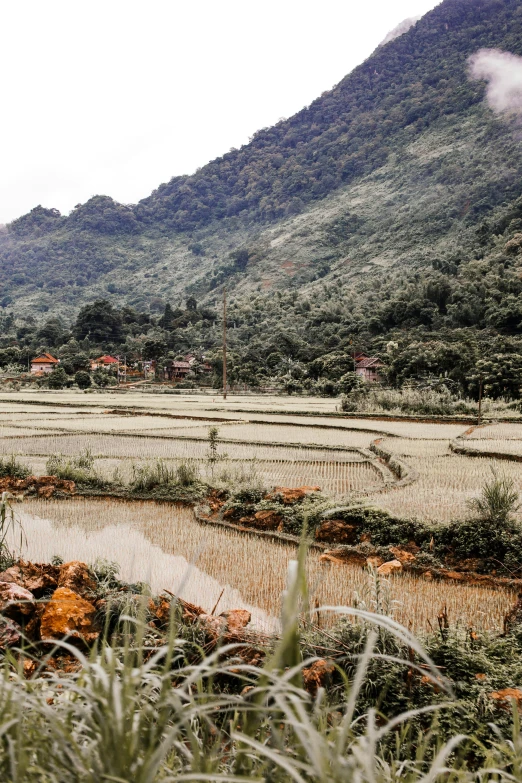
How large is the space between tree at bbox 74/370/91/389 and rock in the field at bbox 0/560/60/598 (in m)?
49.9

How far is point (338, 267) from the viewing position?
119 meters

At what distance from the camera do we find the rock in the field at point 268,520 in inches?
285

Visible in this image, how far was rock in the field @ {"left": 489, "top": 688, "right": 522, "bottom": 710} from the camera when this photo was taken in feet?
9.45

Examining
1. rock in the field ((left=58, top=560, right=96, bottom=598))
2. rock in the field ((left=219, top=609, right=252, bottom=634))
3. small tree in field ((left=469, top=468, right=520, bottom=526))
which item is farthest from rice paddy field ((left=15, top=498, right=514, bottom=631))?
small tree in field ((left=469, top=468, right=520, bottom=526))

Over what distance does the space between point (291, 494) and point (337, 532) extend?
1178 mm

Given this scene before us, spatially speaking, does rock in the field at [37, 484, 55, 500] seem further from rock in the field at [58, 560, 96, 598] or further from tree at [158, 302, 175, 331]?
tree at [158, 302, 175, 331]

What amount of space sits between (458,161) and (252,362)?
115 meters

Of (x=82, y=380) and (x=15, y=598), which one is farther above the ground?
(x=15, y=598)

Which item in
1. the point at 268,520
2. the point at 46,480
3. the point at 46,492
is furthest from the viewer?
the point at 46,480

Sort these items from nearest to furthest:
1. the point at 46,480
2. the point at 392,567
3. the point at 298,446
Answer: the point at 392,567 → the point at 46,480 → the point at 298,446

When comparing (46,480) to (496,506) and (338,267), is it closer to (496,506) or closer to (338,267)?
(496,506)

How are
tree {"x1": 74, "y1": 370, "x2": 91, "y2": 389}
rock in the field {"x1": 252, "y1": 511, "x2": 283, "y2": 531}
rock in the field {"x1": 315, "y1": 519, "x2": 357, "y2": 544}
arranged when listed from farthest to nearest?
tree {"x1": 74, "y1": 370, "x2": 91, "y2": 389} < rock in the field {"x1": 252, "y1": 511, "x2": 283, "y2": 531} < rock in the field {"x1": 315, "y1": 519, "x2": 357, "y2": 544}

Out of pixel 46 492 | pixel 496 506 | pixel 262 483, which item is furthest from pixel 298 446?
pixel 496 506

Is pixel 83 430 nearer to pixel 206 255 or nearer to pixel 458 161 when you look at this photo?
pixel 458 161
